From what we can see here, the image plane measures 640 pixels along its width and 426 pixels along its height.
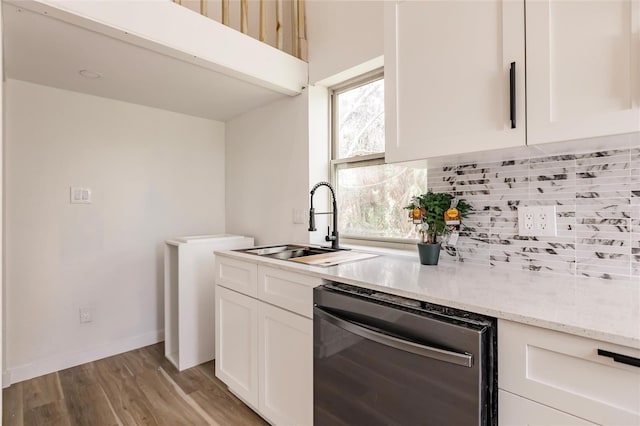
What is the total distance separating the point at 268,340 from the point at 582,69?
5.46 feet

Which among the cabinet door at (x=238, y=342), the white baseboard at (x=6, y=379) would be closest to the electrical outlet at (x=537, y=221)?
the cabinet door at (x=238, y=342)

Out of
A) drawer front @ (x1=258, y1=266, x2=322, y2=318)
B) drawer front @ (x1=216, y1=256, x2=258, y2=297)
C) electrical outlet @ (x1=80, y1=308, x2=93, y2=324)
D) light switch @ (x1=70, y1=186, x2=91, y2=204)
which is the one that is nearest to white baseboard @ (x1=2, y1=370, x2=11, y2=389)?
electrical outlet @ (x1=80, y1=308, x2=93, y2=324)

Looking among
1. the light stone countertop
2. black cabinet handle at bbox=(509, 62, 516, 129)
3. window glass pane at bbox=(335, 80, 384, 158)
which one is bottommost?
the light stone countertop

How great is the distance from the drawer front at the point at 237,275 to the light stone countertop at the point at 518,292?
9.2 inches

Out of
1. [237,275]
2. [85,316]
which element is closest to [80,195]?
[85,316]

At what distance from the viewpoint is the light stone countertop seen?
2.62 ft

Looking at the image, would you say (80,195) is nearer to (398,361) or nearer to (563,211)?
(398,361)

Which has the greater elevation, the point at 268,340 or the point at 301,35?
the point at 301,35

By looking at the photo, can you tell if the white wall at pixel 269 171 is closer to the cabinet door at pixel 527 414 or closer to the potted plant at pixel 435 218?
the potted plant at pixel 435 218

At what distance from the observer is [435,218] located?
1.61 m

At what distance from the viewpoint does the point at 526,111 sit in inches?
43.8

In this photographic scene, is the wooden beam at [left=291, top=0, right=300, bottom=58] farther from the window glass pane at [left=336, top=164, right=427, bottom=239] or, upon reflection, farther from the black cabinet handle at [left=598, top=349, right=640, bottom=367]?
the black cabinet handle at [left=598, top=349, right=640, bottom=367]

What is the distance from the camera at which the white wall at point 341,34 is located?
1984 mm

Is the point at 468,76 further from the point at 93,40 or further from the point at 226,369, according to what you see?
the point at 226,369
